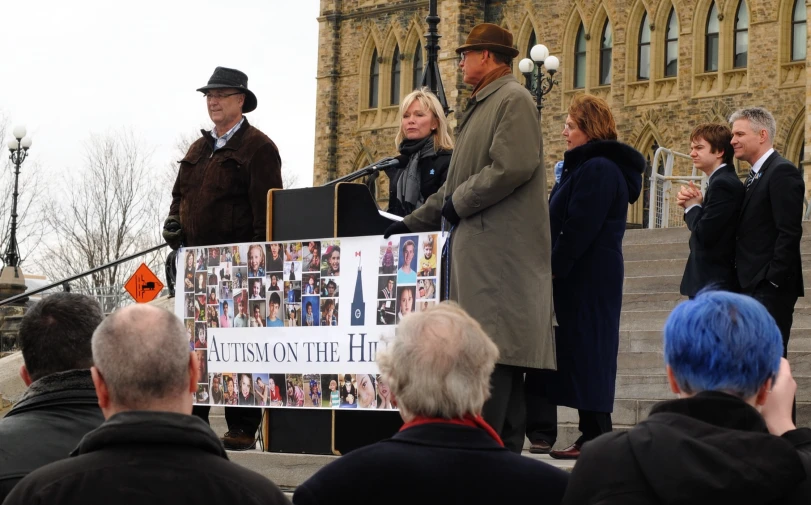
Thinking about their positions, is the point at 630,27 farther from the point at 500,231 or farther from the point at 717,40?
the point at 500,231

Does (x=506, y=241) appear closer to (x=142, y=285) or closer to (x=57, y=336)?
(x=57, y=336)

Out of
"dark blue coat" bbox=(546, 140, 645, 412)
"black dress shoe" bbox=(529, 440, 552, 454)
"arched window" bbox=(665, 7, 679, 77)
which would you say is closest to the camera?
"dark blue coat" bbox=(546, 140, 645, 412)

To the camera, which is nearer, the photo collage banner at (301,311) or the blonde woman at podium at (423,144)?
the photo collage banner at (301,311)

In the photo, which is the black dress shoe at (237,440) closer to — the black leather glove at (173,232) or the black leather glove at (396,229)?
the black leather glove at (173,232)

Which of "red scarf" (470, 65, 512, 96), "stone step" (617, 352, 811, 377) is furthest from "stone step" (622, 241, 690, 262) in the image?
"red scarf" (470, 65, 512, 96)

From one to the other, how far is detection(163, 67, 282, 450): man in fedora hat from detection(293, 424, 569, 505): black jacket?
13.1 feet

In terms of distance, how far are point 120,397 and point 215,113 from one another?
4.74 m

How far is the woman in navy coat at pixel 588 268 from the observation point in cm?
665

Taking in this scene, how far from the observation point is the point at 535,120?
6219mm

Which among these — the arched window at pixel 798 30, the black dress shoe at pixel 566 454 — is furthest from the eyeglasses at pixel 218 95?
the arched window at pixel 798 30

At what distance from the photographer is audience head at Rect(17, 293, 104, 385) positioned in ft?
13.8

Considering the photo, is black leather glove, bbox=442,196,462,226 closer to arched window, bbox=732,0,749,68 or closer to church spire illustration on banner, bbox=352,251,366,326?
church spire illustration on banner, bbox=352,251,366,326

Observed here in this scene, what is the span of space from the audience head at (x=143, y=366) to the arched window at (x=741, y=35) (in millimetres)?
32795

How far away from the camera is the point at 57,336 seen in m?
4.21
